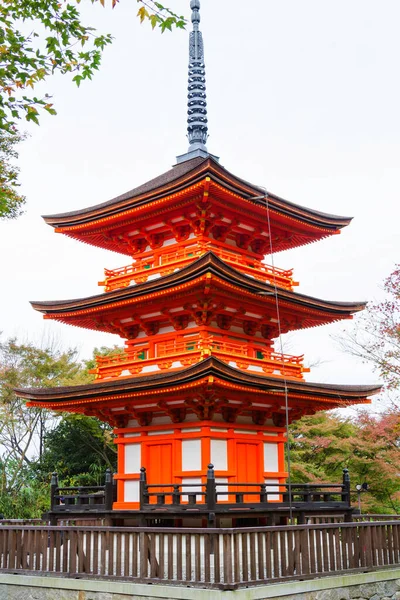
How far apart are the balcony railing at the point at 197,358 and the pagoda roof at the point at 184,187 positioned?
14.6 feet

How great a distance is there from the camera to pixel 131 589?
13102mm

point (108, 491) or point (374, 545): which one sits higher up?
point (108, 491)

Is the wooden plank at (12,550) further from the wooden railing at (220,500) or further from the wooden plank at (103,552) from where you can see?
the wooden railing at (220,500)

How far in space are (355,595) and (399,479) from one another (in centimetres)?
1753

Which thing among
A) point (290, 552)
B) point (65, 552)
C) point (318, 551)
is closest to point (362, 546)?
→ point (318, 551)

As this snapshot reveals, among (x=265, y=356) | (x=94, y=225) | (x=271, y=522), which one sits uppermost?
(x=94, y=225)

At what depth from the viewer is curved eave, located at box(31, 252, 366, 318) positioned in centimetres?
1930

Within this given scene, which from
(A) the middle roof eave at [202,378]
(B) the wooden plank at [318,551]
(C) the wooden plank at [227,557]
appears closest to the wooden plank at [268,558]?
(C) the wooden plank at [227,557]

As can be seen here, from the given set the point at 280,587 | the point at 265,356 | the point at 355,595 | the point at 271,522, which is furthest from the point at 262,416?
the point at 280,587

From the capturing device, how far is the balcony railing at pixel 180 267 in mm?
21688

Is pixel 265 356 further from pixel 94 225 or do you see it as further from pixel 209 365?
pixel 94 225

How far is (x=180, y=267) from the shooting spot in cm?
2159

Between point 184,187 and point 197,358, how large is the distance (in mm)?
5018

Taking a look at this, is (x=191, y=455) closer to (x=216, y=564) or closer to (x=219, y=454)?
(x=219, y=454)
